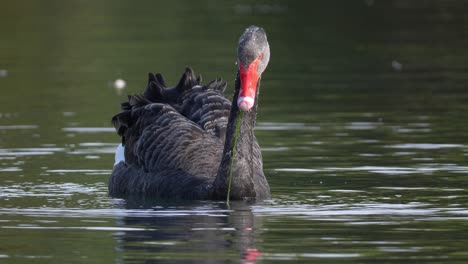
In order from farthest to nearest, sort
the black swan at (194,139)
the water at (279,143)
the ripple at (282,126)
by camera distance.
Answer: the ripple at (282,126) → the black swan at (194,139) → the water at (279,143)

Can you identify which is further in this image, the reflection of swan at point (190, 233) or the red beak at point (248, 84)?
the red beak at point (248, 84)

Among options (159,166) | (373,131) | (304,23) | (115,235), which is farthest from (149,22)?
(115,235)

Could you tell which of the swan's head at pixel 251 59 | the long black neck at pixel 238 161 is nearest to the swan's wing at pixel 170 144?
the long black neck at pixel 238 161

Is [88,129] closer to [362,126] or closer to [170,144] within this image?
[362,126]

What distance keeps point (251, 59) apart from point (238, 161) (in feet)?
2.86

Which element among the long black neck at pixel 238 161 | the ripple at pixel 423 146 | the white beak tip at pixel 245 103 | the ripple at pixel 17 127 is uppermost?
the ripple at pixel 17 127

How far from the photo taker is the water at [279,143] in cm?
919

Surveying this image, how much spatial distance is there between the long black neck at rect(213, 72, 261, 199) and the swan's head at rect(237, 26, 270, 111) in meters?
0.30

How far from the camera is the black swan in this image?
11.0 m

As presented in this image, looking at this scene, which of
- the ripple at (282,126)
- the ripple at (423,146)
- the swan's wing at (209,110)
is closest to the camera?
the swan's wing at (209,110)

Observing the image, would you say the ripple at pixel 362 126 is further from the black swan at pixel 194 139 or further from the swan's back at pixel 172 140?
the swan's back at pixel 172 140

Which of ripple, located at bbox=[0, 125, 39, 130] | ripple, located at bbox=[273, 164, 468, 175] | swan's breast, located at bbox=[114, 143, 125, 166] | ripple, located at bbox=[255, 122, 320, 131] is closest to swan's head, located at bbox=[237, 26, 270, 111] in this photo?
swan's breast, located at bbox=[114, 143, 125, 166]

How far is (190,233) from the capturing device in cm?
953

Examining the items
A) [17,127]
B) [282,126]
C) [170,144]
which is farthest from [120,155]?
[17,127]
